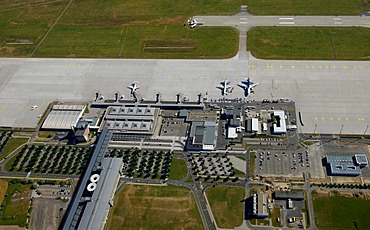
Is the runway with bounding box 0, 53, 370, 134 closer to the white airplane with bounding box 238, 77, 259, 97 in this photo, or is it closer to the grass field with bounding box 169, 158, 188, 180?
the white airplane with bounding box 238, 77, 259, 97

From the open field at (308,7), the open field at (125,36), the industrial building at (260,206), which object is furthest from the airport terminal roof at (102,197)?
the open field at (308,7)

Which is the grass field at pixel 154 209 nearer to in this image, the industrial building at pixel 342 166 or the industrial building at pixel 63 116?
the industrial building at pixel 63 116

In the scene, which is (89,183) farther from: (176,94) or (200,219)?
(176,94)

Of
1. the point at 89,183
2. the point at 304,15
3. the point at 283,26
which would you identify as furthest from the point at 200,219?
the point at 304,15

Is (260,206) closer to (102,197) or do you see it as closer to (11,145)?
(102,197)

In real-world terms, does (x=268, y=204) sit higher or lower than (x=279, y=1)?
lower

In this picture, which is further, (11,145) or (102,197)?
(11,145)

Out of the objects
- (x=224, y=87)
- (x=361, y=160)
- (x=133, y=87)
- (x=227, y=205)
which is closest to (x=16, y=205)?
(x=133, y=87)
